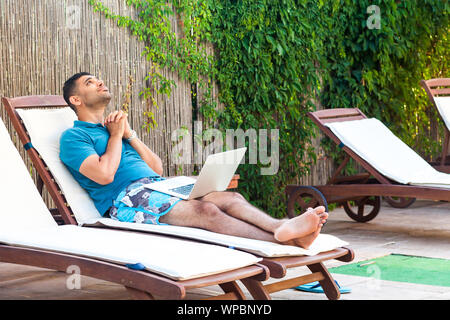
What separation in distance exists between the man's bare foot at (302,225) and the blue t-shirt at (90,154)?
1097 millimetres

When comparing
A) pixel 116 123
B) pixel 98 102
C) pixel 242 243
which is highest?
pixel 98 102

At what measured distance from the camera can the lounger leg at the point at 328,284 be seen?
358cm

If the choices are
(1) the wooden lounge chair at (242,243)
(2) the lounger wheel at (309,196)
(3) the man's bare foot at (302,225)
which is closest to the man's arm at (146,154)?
(1) the wooden lounge chair at (242,243)

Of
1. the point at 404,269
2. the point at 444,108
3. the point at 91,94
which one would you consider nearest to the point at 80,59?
the point at 91,94

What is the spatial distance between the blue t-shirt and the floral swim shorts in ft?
0.18

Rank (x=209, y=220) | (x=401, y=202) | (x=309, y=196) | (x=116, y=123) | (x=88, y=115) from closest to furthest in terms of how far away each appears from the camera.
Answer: (x=209, y=220) < (x=116, y=123) < (x=88, y=115) < (x=309, y=196) < (x=401, y=202)

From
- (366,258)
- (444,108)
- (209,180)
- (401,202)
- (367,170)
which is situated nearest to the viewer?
(209,180)

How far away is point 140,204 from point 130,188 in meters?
0.18

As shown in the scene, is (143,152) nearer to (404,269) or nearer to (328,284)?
(328,284)


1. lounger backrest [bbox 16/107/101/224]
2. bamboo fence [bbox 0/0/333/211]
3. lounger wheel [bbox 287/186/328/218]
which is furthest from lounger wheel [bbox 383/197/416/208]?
lounger backrest [bbox 16/107/101/224]

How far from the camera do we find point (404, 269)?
14.4ft

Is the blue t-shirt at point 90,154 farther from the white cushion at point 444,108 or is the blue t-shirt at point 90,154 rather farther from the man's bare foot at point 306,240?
the white cushion at point 444,108

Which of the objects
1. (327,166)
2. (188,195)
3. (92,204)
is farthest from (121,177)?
(327,166)
